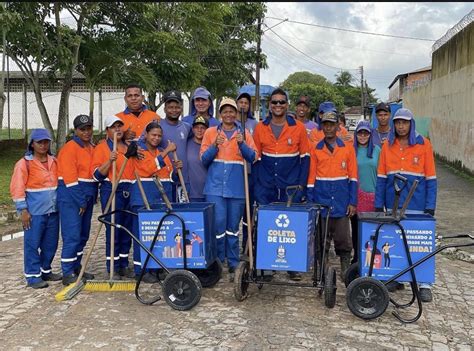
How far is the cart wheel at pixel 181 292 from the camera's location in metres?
4.69

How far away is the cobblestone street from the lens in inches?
161

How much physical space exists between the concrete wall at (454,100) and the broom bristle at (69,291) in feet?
40.9

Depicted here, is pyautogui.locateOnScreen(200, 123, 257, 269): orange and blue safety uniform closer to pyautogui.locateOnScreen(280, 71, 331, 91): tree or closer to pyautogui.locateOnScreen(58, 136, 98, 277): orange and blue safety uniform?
pyautogui.locateOnScreen(58, 136, 98, 277): orange and blue safety uniform

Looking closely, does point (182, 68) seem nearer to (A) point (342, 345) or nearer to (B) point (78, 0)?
(B) point (78, 0)

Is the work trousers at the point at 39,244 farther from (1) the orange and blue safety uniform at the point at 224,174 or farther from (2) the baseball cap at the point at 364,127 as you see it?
(2) the baseball cap at the point at 364,127

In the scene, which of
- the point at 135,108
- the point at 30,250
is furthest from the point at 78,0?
the point at 30,250

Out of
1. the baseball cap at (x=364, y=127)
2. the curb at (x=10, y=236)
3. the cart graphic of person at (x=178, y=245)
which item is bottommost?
the curb at (x=10, y=236)

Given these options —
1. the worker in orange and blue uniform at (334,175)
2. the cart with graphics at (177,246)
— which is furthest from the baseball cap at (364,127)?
the cart with graphics at (177,246)

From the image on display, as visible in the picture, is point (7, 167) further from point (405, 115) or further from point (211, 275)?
point (405, 115)

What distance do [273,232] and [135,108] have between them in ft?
7.49

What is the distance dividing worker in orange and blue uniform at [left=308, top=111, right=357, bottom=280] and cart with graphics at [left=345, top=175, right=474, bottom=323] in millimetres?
864

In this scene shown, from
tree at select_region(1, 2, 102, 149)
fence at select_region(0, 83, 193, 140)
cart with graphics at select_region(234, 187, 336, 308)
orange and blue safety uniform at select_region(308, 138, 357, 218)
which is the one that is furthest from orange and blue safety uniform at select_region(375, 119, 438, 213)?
fence at select_region(0, 83, 193, 140)

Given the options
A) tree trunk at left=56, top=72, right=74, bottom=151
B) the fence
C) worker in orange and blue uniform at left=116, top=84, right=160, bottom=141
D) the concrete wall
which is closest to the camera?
worker in orange and blue uniform at left=116, top=84, right=160, bottom=141

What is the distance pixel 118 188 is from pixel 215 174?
3.48 ft
